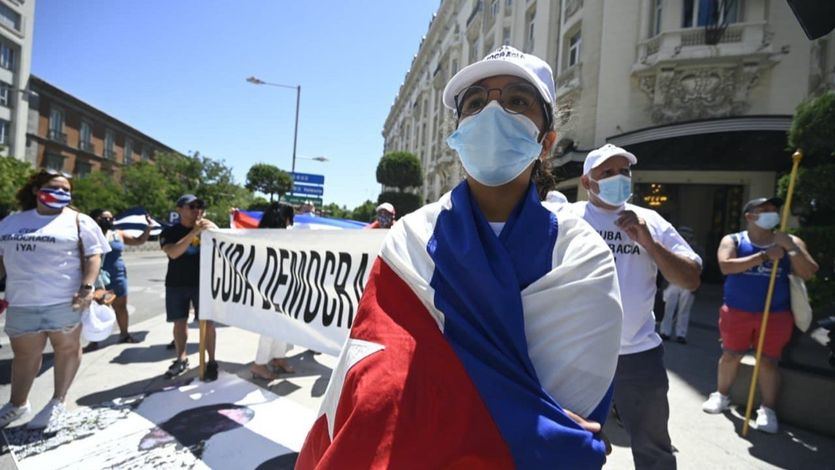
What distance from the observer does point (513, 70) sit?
1.34 metres

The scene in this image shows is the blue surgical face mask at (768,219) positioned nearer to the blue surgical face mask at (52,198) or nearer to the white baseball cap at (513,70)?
the white baseball cap at (513,70)

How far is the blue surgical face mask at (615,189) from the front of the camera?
2449 mm

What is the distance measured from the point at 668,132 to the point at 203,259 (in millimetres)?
11364

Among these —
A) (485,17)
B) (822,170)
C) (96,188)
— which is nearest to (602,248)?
(822,170)

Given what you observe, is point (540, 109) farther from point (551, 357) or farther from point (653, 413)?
point (653, 413)

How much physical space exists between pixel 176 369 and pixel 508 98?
4.54 m

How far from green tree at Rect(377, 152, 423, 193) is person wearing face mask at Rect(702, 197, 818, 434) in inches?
1322

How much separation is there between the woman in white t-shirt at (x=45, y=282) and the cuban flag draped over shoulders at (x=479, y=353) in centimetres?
323

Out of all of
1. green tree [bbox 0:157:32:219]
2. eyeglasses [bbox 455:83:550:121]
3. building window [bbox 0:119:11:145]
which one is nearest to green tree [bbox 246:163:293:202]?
building window [bbox 0:119:11:145]

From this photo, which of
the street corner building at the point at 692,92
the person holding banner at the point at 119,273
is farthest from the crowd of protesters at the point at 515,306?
the street corner building at the point at 692,92

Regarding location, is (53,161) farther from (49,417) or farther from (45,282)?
(49,417)

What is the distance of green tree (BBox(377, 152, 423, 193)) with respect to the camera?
120 feet

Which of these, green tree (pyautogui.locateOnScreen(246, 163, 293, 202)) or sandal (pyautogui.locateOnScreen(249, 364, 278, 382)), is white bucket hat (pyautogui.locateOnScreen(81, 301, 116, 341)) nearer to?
sandal (pyautogui.locateOnScreen(249, 364, 278, 382))

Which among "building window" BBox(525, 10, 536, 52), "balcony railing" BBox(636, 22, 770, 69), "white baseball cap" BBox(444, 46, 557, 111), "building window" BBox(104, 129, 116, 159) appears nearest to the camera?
"white baseball cap" BBox(444, 46, 557, 111)
